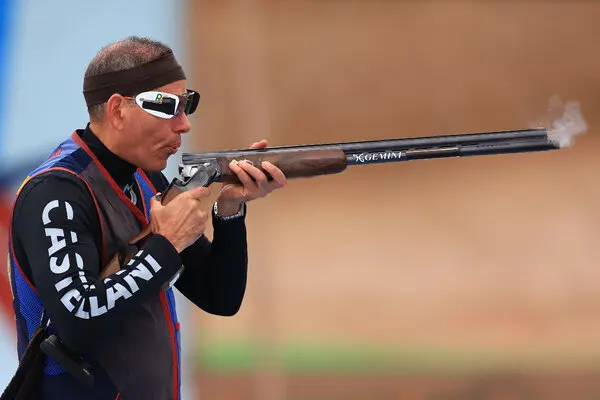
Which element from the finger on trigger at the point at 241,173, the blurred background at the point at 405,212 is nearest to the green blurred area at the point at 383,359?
the blurred background at the point at 405,212

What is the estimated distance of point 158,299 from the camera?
1.71 metres

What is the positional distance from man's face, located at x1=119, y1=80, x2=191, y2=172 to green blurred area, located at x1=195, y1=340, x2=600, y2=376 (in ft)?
6.51

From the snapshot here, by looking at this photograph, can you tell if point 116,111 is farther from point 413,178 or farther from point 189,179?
point 413,178

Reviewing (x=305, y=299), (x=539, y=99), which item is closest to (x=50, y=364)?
(x=305, y=299)

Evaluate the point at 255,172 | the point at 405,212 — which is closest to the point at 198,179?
the point at 255,172

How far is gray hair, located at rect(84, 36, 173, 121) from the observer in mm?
1685

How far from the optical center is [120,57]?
1688 mm

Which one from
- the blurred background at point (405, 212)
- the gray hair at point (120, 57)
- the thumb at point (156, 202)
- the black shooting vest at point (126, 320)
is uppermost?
the blurred background at point (405, 212)

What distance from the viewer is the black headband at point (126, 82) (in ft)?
5.52

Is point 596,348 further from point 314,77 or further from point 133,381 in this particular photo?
point 133,381

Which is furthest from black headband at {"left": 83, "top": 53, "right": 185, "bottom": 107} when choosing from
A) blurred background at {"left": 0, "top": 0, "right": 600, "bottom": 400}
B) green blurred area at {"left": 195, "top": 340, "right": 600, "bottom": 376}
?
green blurred area at {"left": 195, "top": 340, "right": 600, "bottom": 376}

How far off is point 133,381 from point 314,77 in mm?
2314

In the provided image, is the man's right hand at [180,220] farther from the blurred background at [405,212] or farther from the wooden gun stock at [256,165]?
the blurred background at [405,212]

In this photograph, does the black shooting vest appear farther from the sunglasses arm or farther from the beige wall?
the beige wall
